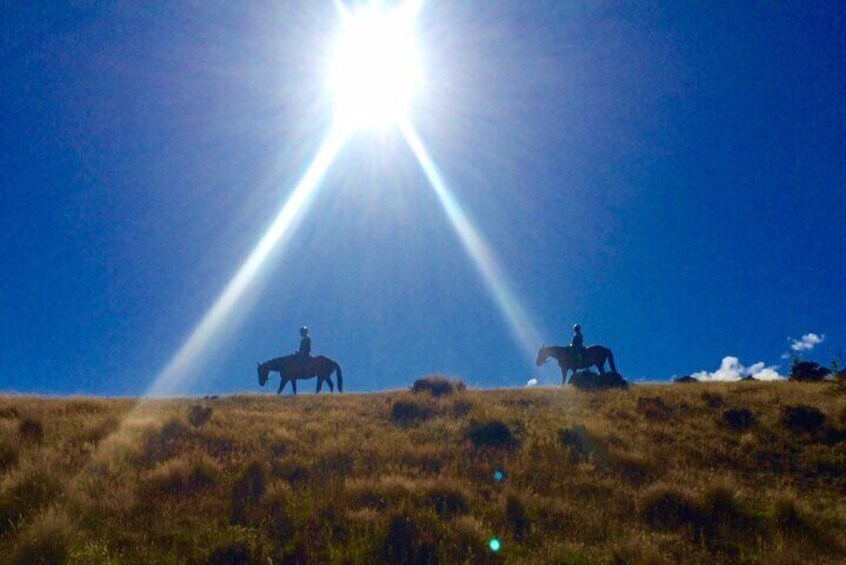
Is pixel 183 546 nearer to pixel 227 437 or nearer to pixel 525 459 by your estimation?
pixel 227 437

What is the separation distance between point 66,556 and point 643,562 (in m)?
8.27

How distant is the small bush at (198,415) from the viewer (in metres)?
18.4

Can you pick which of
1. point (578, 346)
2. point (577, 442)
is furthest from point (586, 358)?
point (577, 442)

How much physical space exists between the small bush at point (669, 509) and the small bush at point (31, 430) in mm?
13745

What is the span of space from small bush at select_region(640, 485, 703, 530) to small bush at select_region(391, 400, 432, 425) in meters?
8.72

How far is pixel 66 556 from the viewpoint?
8.91 meters

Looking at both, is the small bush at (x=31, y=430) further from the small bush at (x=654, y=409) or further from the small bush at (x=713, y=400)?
the small bush at (x=713, y=400)

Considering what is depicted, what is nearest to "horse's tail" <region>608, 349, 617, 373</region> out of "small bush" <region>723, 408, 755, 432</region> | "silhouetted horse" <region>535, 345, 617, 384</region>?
"silhouetted horse" <region>535, 345, 617, 384</region>

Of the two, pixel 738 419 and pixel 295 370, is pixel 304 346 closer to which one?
pixel 295 370

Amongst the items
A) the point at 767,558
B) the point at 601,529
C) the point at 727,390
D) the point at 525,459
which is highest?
the point at 727,390

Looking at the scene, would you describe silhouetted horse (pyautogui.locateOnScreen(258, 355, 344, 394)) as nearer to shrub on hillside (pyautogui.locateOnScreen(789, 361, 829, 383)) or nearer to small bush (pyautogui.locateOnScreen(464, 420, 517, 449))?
small bush (pyautogui.locateOnScreen(464, 420, 517, 449))

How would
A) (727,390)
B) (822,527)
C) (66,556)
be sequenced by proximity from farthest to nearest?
(727,390), (822,527), (66,556)

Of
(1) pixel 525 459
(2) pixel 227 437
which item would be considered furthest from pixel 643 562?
(2) pixel 227 437

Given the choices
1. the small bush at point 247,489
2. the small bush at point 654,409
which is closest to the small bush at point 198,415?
the small bush at point 247,489
